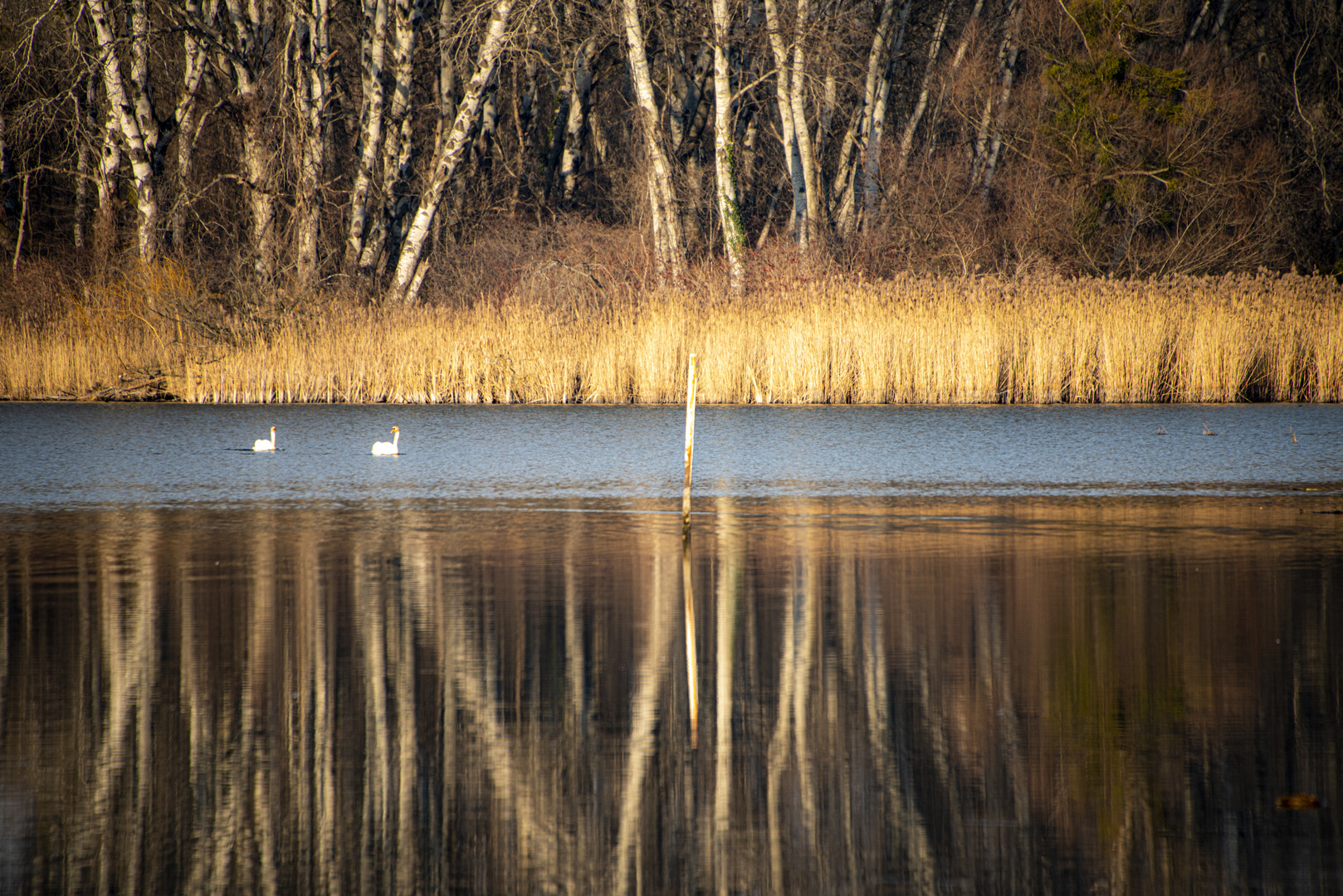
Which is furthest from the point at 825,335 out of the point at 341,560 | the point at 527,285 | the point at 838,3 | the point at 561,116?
the point at 561,116

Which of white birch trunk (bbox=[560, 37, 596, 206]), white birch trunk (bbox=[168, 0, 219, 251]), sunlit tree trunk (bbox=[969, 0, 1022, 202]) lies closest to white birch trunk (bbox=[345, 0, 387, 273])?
white birch trunk (bbox=[168, 0, 219, 251])

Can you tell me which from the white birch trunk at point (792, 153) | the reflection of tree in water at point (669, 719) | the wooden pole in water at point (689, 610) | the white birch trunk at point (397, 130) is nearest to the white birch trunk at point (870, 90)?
the white birch trunk at point (792, 153)

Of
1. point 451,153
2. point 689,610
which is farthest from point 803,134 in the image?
point 689,610

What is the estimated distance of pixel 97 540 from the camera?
8578mm

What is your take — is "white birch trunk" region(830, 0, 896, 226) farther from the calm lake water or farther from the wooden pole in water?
the calm lake water

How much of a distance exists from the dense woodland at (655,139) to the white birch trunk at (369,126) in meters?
0.07

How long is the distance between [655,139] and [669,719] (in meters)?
22.4

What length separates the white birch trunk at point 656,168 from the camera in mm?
25141

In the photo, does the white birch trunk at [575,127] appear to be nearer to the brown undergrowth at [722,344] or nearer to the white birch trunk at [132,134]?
the white birch trunk at [132,134]

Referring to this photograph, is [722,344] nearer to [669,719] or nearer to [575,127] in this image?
[669,719]

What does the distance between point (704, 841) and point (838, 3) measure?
2939 centimetres

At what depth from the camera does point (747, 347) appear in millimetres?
19500

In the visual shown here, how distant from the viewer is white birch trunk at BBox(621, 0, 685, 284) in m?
25.1

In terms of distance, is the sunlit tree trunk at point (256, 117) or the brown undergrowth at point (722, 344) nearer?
the brown undergrowth at point (722, 344)
